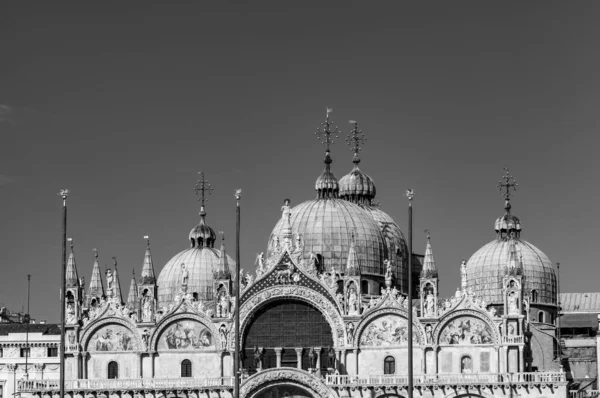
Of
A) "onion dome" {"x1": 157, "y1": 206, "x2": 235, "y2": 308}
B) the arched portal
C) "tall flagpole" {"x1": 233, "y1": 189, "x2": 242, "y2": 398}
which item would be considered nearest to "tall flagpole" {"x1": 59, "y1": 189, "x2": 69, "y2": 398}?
"tall flagpole" {"x1": 233, "y1": 189, "x2": 242, "y2": 398}

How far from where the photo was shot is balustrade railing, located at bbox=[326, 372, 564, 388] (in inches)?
4038

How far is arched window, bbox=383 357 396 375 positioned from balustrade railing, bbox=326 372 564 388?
2.34 metres

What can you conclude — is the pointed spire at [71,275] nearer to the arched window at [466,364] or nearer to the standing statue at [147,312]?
the standing statue at [147,312]

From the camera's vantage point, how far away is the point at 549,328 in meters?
121

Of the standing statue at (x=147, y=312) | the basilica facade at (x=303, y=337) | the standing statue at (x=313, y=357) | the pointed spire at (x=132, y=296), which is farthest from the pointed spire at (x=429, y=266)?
the pointed spire at (x=132, y=296)

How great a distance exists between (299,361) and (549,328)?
22450mm

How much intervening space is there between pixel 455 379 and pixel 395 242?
2056 cm

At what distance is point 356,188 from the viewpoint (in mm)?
128500

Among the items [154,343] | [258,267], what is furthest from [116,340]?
[258,267]

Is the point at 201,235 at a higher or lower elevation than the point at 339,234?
higher

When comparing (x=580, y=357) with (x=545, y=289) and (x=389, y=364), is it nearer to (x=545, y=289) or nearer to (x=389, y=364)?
(x=545, y=289)

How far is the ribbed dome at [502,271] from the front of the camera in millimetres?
123750

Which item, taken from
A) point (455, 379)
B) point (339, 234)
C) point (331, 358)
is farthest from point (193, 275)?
point (455, 379)

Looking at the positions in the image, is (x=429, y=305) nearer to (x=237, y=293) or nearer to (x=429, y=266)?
(x=429, y=266)
